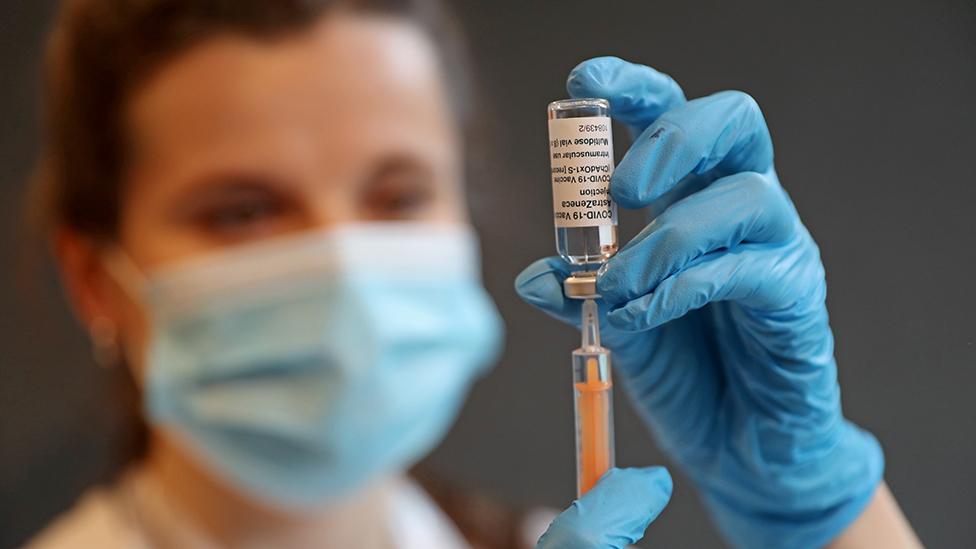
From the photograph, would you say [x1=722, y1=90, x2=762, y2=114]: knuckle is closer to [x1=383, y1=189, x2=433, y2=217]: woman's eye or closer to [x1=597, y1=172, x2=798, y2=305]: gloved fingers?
[x1=597, y1=172, x2=798, y2=305]: gloved fingers

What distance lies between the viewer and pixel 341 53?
124 centimetres

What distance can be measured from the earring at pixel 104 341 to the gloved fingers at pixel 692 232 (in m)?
0.90

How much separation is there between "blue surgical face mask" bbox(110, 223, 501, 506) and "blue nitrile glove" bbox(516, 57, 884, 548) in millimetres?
367

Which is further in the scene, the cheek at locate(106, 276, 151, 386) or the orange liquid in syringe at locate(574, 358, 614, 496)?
the cheek at locate(106, 276, 151, 386)

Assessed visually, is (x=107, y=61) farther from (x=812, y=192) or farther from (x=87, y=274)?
(x=812, y=192)

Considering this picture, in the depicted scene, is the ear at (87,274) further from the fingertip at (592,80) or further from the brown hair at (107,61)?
the fingertip at (592,80)

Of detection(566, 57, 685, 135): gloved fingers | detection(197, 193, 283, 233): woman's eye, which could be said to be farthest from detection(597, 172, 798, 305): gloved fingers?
detection(197, 193, 283, 233): woman's eye

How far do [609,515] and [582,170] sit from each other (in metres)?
0.33

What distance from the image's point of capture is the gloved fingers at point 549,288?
0.88 metres

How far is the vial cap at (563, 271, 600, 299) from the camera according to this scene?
2.74ft

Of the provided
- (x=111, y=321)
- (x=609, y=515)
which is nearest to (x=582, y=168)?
(x=609, y=515)

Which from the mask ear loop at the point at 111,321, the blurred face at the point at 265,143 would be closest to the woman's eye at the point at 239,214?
the blurred face at the point at 265,143

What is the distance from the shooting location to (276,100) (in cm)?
120

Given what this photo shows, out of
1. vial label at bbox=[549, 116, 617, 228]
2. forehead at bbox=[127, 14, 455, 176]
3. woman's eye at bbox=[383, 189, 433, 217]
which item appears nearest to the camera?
vial label at bbox=[549, 116, 617, 228]
